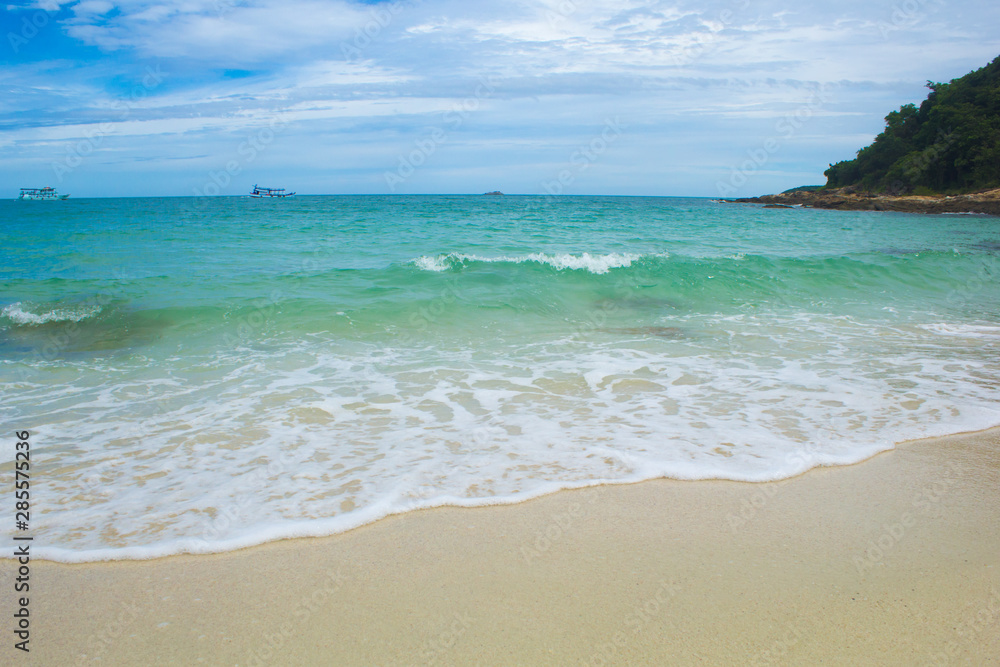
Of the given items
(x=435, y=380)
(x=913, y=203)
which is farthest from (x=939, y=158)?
(x=435, y=380)

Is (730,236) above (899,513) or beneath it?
above

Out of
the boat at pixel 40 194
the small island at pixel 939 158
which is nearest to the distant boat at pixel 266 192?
the boat at pixel 40 194

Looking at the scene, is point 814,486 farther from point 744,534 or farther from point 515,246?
point 515,246

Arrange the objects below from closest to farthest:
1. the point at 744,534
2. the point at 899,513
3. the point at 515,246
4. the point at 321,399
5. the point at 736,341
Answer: the point at 744,534, the point at 899,513, the point at 321,399, the point at 736,341, the point at 515,246

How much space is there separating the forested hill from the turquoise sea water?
165 ft

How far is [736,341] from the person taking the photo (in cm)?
789

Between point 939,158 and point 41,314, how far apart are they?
228 feet

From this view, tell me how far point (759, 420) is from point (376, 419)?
331 cm

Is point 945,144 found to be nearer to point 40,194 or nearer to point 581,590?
point 581,590

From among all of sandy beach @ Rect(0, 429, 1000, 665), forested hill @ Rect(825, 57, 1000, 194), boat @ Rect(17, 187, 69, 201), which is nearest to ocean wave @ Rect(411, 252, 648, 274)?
sandy beach @ Rect(0, 429, 1000, 665)

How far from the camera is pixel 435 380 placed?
6.08m

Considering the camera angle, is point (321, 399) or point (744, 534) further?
point (321, 399)

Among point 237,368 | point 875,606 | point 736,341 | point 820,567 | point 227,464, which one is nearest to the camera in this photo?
point 875,606

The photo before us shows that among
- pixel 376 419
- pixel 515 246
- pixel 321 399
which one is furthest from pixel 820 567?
pixel 515 246
